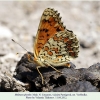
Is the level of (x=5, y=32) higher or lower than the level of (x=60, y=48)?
higher

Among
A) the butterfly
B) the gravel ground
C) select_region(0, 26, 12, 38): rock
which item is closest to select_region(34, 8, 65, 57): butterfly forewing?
the butterfly

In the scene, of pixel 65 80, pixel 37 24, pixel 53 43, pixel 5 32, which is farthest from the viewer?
pixel 37 24

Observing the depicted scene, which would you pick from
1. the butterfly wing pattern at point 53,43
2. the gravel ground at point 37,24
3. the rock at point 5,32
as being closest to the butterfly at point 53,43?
the butterfly wing pattern at point 53,43

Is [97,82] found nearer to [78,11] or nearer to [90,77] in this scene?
[90,77]

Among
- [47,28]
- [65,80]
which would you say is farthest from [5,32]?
[65,80]

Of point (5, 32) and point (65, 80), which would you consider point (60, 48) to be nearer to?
point (65, 80)

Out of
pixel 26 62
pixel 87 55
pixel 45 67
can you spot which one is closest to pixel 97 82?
pixel 45 67

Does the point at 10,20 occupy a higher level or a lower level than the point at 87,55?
higher
